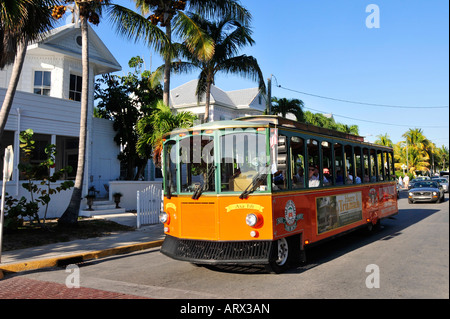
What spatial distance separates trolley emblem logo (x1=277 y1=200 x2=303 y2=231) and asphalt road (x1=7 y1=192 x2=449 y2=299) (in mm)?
846

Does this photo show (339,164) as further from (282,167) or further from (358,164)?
(282,167)

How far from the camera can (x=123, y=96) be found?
72.0ft

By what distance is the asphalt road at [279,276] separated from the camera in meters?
5.49

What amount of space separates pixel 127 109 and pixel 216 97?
12482 mm

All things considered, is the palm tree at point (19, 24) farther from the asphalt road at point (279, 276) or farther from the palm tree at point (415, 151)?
the palm tree at point (415, 151)

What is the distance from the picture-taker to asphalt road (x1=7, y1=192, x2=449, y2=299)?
5.49 m

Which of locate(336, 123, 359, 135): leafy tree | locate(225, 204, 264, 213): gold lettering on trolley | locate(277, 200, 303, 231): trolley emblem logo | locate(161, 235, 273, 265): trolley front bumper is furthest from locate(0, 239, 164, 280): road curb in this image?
locate(336, 123, 359, 135): leafy tree

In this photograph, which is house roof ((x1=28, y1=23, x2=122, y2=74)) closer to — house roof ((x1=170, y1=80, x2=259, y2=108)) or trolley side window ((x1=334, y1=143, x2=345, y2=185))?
house roof ((x1=170, y1=80, x2=259, y2=108))

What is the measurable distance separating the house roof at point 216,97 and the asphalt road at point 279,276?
2406 cm

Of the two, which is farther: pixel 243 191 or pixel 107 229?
pixel 107 229
